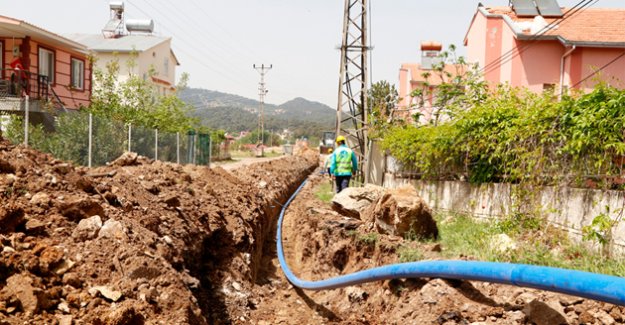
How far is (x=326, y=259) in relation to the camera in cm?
890

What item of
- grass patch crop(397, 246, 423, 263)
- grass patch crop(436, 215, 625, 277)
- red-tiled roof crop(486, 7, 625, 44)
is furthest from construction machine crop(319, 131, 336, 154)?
grass patch crop(397, 246, 423, 263)

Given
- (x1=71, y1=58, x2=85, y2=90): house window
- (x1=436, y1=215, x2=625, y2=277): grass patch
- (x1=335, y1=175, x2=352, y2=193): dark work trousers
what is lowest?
(x1=436, y1=215, x2=625, y2=277): grass patch

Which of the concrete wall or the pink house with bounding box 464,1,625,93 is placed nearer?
the concrete wall

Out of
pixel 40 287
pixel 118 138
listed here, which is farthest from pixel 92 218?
pixel 118 138

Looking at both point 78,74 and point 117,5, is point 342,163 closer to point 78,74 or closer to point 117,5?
point 78,74

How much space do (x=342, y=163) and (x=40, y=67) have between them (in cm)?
1495

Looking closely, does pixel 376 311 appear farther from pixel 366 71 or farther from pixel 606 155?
pixel 366 71

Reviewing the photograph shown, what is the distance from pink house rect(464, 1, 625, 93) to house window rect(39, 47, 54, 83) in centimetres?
1668

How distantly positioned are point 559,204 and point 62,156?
36.2 feet

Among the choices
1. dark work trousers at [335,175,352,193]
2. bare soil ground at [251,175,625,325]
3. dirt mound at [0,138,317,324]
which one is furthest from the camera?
dark work trousers at [335,175,352,193]

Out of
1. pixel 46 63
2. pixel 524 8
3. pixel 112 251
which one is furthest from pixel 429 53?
pixel 112 251

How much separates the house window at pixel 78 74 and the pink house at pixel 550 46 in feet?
56.0

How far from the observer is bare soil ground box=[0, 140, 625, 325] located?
450 cm

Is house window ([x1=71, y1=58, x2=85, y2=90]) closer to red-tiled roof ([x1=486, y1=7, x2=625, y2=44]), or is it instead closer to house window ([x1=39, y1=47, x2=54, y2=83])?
house window ([x1=39, y1=47, x2=54, y2=83])
